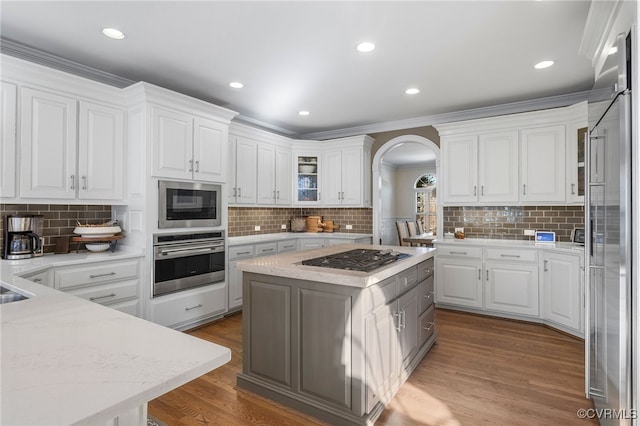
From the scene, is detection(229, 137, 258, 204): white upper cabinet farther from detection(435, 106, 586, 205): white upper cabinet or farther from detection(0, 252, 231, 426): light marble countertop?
detection(0, 252, 231, 426): light marble countertop

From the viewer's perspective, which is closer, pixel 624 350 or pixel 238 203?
pixel 624 350

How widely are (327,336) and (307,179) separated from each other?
379cm

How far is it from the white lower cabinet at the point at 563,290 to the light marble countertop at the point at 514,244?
7 cm

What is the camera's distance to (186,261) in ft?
11.9

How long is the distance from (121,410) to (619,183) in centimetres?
193

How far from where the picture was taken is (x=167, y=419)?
2.14m

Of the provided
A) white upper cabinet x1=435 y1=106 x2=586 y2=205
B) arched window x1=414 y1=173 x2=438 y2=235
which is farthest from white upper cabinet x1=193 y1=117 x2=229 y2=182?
arched window x1=414 y1=173 x2=438 y2=235

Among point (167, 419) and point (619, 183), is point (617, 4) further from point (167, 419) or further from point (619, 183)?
point (167, 419)

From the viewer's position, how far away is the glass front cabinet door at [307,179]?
18.3 feet

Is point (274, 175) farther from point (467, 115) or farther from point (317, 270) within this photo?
point (317, 270)

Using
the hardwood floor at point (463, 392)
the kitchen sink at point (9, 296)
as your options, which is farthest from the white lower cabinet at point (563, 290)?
the kitchen sink at point (9, 296)

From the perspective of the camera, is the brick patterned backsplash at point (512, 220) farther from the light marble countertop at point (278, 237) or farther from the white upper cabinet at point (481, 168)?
the light marble countertop at point (278, 237)

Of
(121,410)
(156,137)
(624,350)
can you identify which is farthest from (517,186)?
(121,410)

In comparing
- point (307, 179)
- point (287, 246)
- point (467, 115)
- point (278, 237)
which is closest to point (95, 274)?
point (278, 237)
